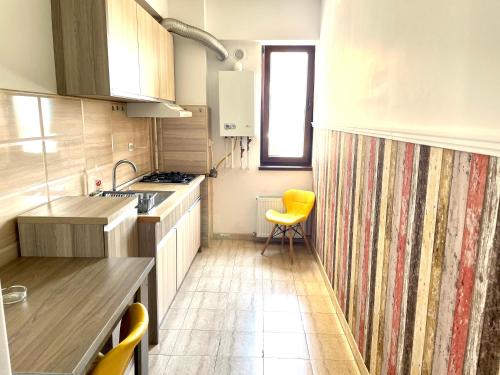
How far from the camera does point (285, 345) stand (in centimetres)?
265

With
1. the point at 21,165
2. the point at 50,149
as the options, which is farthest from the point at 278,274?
the point at 21,165

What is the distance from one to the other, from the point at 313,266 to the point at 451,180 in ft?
9.67

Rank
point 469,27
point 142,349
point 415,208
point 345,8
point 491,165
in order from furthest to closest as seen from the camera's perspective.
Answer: point 345,8 → point 142,349 → point 415,208 → point 469,27 → point 491,165

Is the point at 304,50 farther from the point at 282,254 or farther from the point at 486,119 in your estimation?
the point at 486,119

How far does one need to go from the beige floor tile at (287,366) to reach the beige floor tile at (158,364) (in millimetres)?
635

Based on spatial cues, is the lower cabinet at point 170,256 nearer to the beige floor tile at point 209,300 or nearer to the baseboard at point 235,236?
the beige floor tile at point 209,300

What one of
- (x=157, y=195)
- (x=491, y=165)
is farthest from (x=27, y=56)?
(x=491, y=165)

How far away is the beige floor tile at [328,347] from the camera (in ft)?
8.30

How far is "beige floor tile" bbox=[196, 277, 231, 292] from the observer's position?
3473 millimetres

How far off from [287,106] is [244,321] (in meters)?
2.65

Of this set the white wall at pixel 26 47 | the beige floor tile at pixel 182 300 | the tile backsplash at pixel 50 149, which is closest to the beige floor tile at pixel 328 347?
the beige floor tile at pixel 182 300

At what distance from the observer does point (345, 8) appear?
9.67 ft

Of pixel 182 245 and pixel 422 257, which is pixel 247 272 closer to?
pixel 182 245

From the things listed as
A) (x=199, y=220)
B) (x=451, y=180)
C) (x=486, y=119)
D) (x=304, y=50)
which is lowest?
(x=199, y=220)
